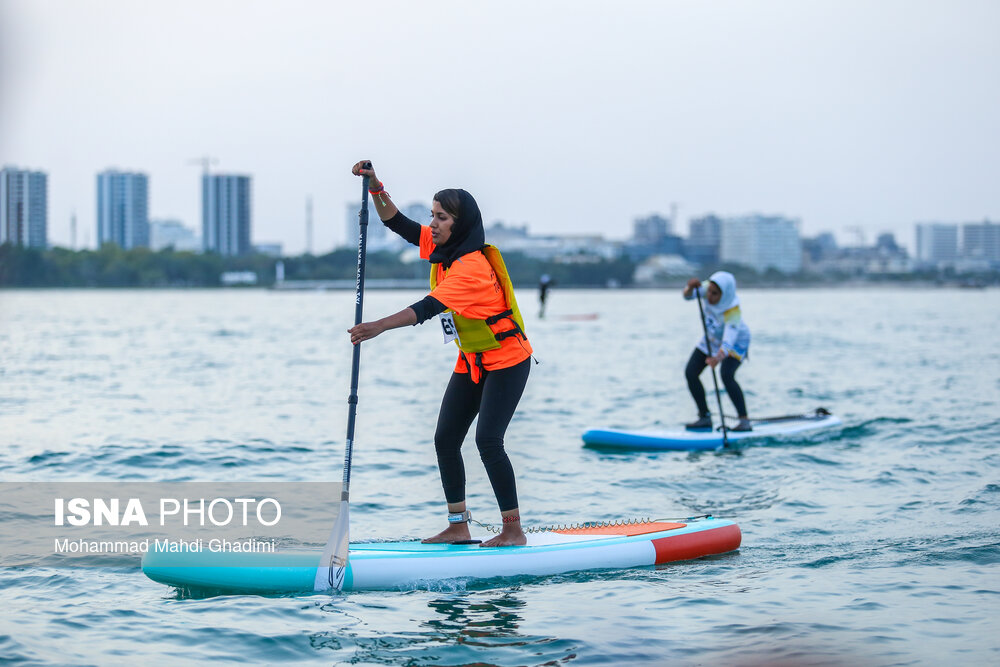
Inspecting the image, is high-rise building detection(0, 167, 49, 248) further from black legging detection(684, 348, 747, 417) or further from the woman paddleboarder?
the woman paddleboarder

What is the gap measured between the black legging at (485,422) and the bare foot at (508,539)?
157 mm

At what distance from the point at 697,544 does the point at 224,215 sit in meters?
198

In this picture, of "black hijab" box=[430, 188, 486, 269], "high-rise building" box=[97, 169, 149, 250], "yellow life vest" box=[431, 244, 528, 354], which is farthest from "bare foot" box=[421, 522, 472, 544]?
"high-rise building" box=[97, 169, 149, 250]

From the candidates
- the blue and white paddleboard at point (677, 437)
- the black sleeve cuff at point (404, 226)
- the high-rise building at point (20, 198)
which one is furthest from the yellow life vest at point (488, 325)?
the high-rise building at point (20, 198)

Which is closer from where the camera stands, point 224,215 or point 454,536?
point 454,536

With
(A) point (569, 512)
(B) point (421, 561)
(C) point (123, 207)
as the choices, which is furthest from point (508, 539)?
(C) point (123, 207)

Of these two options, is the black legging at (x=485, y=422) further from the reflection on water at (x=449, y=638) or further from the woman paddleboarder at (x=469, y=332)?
the reflection on water at (x=449, y=638)

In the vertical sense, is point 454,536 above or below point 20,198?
below

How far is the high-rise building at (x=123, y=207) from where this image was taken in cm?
19231

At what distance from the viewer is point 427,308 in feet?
18.3

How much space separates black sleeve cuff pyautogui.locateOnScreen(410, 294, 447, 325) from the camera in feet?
18.1

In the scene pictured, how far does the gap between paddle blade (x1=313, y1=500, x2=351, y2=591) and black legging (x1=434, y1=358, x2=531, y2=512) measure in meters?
0.70

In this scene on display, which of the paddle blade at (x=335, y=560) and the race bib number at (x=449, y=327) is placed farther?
the paddle blade at (x=335, y=560)

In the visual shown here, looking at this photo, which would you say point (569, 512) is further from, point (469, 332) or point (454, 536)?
point (469, 332)
